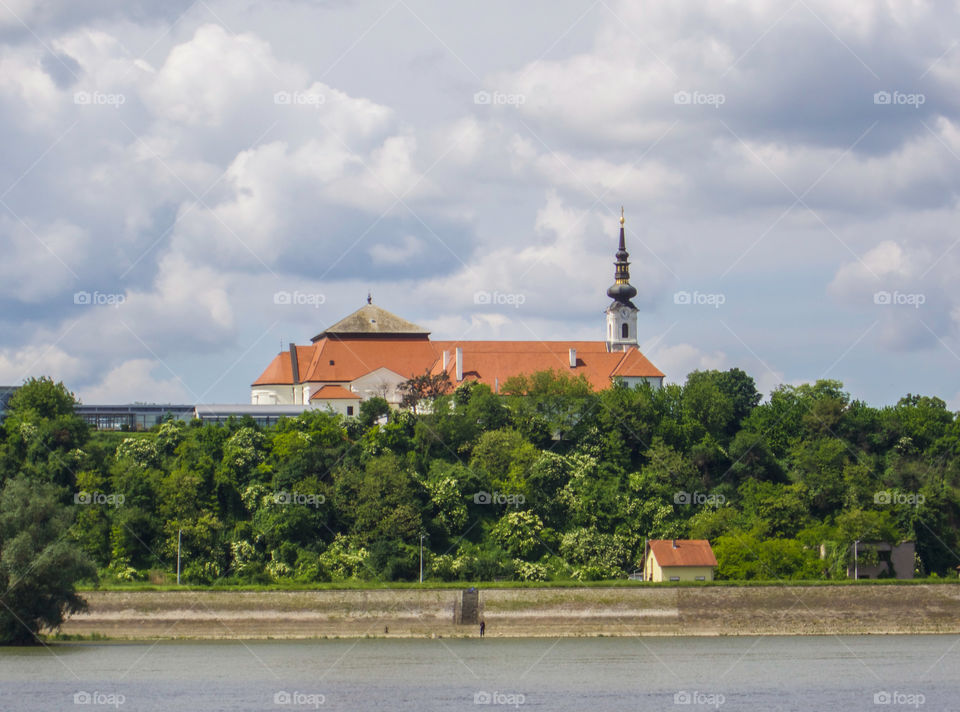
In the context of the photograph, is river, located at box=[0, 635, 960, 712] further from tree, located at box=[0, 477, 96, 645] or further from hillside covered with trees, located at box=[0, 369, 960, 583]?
hillside covered with trees, located at box=[0, 369, 960, 583]

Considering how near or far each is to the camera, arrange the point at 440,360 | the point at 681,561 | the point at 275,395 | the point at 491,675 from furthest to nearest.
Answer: the point at 440,360, the point at 275,395, the point at 681,561, the point at 491,675

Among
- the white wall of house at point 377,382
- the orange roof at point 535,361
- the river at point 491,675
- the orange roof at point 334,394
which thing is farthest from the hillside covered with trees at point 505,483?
the river at point 491,675

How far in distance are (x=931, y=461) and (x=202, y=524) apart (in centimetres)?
4162

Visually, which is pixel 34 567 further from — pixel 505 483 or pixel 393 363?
pixel 393 363

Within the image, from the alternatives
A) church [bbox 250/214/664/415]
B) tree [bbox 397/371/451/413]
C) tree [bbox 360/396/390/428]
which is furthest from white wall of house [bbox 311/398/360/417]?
tree [bbox 360/396/390/428]

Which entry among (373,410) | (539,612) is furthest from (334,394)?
(539,612)

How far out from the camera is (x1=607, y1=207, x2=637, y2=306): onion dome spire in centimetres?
10800

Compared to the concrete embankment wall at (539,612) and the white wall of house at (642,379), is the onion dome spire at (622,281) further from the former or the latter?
the concrete embankment wall at (539,612)

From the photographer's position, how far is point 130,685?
4494 cm

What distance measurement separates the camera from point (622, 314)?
10794 cm

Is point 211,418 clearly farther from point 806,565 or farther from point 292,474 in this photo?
point 806,565

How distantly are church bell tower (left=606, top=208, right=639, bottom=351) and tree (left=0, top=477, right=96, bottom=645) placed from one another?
56144mm

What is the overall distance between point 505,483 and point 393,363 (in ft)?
73.1

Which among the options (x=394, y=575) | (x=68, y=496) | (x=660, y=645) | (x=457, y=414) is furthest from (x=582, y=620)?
(x=68, y=496)
